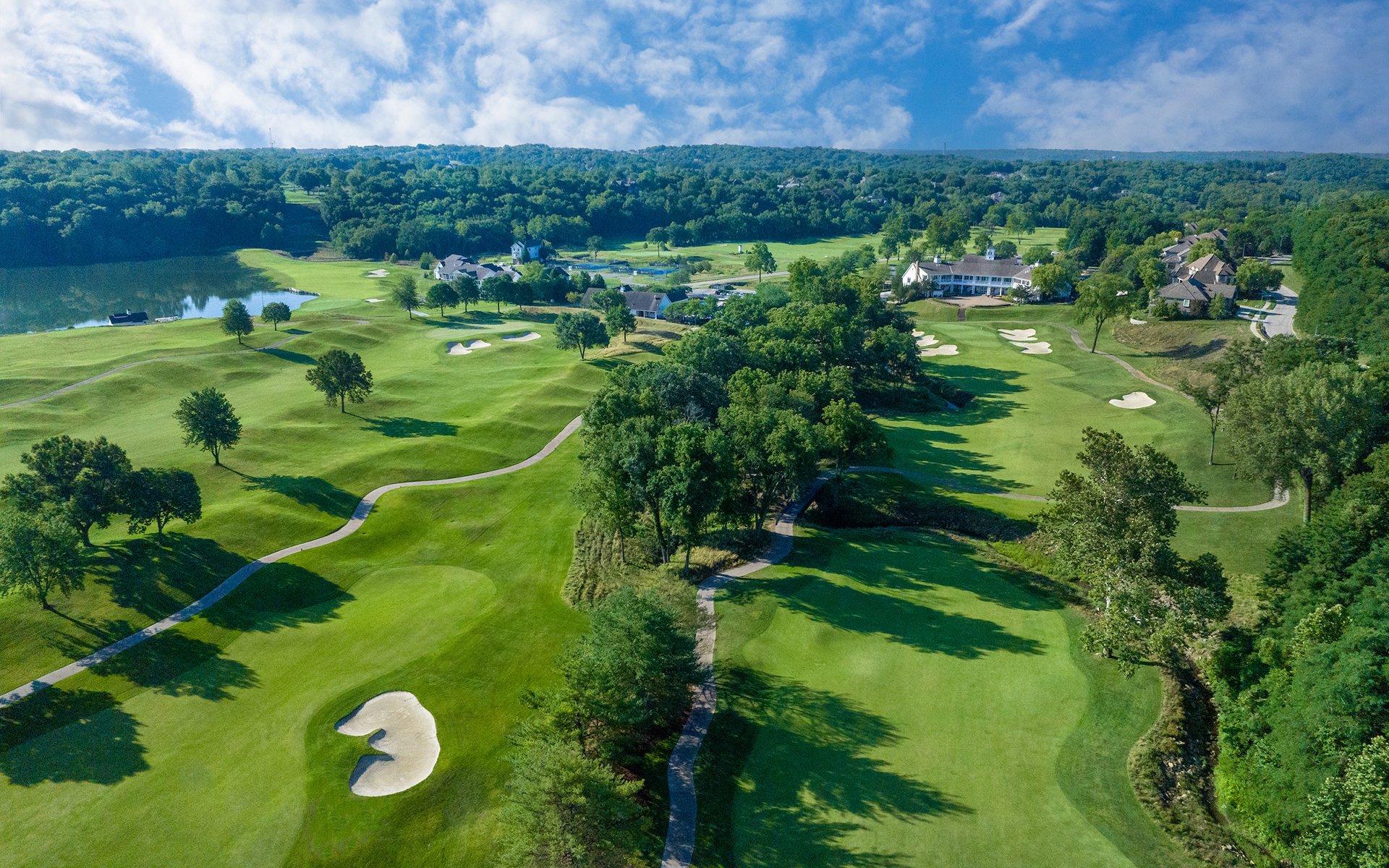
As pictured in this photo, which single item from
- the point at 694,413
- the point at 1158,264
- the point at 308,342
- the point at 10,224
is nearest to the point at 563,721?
the point at 694,413

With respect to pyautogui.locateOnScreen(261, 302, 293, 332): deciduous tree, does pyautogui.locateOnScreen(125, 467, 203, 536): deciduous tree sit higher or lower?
lower

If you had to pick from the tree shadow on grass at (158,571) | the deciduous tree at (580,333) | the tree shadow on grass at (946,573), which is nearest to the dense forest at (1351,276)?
the tree shadow on grass at (946,573)

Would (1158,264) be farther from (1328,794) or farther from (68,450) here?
(68,450)

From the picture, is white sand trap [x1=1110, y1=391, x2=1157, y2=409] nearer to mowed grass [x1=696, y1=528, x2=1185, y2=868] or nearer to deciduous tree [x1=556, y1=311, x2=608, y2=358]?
mowed grass [x1=696, y1=528, x2=1185, y2=868]

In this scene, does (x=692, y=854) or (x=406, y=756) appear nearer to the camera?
(x=692, y=854)

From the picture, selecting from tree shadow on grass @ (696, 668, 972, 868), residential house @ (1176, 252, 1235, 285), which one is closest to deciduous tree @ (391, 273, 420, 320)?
tree shadow on grass @ (696, 668, 972, 868)

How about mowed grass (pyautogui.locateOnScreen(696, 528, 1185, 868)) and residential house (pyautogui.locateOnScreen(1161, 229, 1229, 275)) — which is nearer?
mowed grass (pyautogui.locateOnScreen(696, 528, 1185, 868))

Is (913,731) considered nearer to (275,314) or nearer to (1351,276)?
(1351,276)
